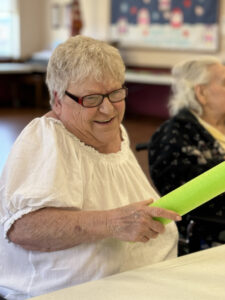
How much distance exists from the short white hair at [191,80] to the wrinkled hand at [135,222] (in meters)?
1.29

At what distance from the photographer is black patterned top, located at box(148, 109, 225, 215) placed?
7.13 ft

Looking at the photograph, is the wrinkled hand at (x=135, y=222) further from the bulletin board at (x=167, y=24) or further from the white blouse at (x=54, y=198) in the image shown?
the bulletin board at (x=167, y=24)

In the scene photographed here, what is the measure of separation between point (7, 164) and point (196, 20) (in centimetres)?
615

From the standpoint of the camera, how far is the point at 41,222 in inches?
50.9

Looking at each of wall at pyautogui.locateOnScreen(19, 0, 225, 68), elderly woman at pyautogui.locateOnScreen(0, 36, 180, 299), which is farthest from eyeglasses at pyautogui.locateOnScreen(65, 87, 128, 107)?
wall at pyautogui.locateOnScreen(19, 0, 225, 68)

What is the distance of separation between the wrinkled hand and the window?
777 centimetres

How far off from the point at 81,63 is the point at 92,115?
6.2 inches

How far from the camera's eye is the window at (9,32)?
8477 mm

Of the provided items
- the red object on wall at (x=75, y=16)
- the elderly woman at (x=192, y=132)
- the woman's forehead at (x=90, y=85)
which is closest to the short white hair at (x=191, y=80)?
the elderly woman at (x=192, y=132)

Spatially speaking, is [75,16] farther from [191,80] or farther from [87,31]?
[191,80]

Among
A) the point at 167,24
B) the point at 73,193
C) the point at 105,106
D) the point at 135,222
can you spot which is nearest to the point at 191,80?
the point at 105,106

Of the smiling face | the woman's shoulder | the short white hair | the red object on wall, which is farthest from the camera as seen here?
the red object on wall

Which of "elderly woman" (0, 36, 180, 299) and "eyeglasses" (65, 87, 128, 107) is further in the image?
"eyeglasses" (65, 87, 128, 107)

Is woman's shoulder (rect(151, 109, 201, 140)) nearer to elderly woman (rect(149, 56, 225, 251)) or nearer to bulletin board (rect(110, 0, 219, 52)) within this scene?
elderly woman (rect(149, 56, 225, 251))
